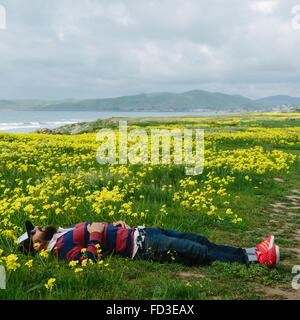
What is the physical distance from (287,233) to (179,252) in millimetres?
2863

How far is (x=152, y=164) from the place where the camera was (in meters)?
10.4

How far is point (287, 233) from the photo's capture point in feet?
19.3

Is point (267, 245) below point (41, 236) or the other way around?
below

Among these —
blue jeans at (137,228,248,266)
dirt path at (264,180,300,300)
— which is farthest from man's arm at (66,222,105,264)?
dirt path at (264,180,300,300)

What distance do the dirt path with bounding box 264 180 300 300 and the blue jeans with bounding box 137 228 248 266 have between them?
2.39 ft

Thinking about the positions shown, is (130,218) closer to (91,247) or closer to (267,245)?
(91,247)

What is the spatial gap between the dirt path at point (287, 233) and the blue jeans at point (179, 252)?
2.39 feet

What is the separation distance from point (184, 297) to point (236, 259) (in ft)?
4.57

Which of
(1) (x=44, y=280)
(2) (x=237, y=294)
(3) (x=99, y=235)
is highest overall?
(3) (x=99, y=235)

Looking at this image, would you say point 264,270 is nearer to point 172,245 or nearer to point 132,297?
point 172,245

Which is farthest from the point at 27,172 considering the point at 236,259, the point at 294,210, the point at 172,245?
the point at 294,210

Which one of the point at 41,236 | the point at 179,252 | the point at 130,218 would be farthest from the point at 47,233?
the point at 179,252

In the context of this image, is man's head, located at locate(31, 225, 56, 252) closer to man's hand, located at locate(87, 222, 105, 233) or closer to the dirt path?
man's hand, located at locate(87, 222, 105, 233)

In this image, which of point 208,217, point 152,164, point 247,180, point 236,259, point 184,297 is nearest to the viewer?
point 184,297
